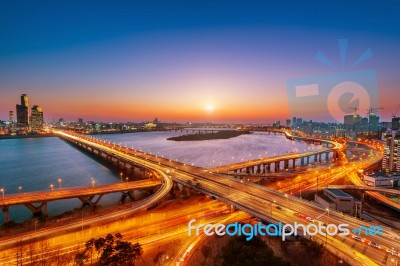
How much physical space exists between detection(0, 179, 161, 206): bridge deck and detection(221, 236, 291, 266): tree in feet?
57.2

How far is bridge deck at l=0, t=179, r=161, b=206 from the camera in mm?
23672

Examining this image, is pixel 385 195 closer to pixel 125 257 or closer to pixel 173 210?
pixel 173 210

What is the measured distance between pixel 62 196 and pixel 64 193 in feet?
1.67

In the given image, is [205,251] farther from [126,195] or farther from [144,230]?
[126,195]

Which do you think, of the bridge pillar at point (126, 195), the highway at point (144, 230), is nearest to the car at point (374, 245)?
the highway at point (144, 230)

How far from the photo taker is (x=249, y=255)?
1281cm

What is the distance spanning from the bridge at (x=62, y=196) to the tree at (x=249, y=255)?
57.6ft

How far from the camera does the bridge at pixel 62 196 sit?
77.2 feet

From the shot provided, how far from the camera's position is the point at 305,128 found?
594 feet

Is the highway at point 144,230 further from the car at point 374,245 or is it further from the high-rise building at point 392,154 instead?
the high-rise building at point 392,154

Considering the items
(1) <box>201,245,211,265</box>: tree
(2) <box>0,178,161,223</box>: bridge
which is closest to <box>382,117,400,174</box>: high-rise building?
(1) <box>201,245,211,265</box>: tree

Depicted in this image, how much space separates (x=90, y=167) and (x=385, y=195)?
4938cm

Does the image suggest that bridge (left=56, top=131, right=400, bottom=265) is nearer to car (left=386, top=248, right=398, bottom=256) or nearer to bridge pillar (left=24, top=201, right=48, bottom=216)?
car (left=386, top=248, right=398, bottom=256)

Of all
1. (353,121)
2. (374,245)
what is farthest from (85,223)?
(353,121)
